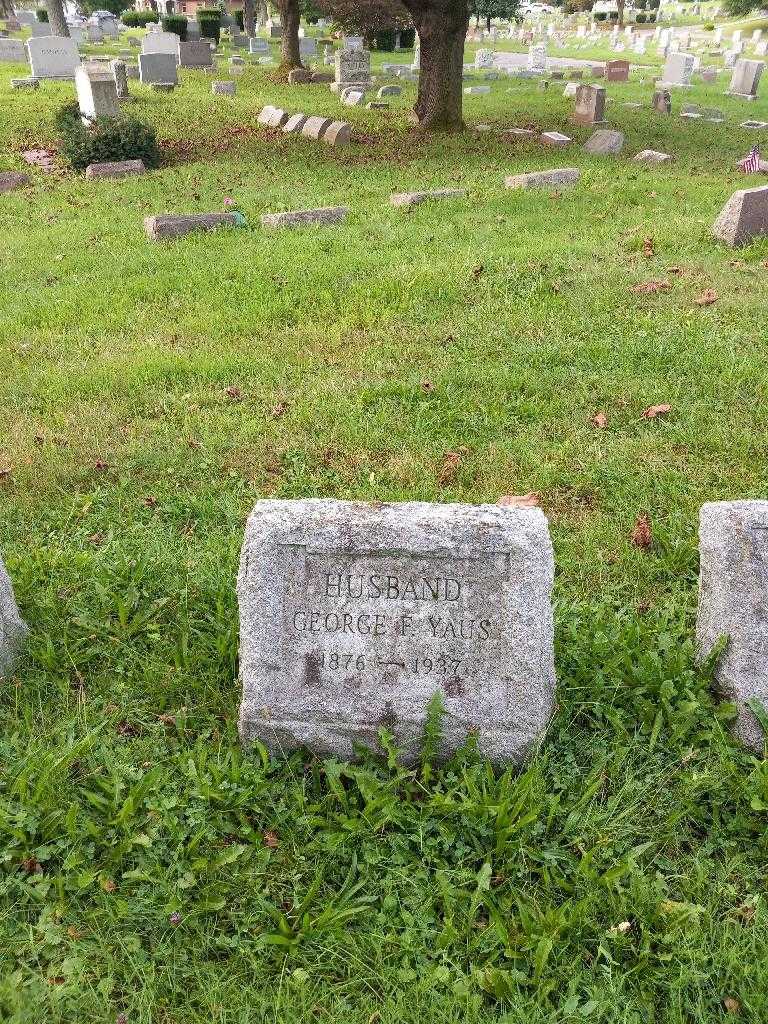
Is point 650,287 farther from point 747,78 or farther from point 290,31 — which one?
point 290,31

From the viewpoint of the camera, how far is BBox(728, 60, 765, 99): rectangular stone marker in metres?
22.2

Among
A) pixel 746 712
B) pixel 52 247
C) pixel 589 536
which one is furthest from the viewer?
Answer: pixel 52 247

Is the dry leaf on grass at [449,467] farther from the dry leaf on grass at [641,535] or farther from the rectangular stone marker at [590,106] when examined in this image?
the rectangular stone marker at [590,106]

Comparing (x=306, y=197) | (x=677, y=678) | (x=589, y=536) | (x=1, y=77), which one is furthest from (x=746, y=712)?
(x=1, y=77)

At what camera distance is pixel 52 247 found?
893 cm

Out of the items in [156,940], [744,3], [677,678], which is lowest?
[156,940]

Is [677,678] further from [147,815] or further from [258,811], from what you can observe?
[147,815]

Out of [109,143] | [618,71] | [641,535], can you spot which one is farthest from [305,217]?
[618,71]

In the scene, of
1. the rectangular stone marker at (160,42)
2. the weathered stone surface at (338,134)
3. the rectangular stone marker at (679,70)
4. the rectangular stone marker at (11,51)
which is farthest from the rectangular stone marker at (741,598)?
the rectangular stone marker at (11,51)

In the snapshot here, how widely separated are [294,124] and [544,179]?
23.1ft

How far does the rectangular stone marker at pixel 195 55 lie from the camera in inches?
986

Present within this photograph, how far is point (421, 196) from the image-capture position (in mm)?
10148

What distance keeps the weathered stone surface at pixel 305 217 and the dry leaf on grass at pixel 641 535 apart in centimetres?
669

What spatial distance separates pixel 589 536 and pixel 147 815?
2.46 metres
